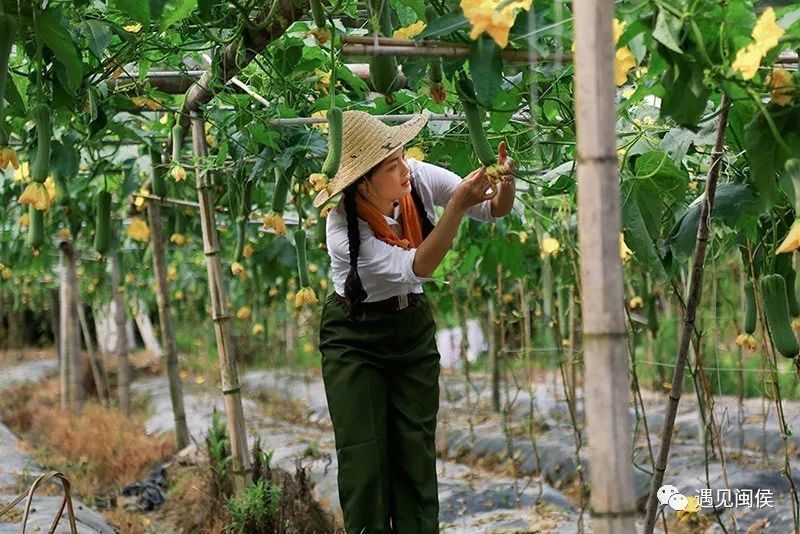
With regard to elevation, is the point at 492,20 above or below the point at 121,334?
above

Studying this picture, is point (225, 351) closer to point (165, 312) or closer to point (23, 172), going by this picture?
point (23, 172)

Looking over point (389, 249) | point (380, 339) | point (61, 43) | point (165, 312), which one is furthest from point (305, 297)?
point (165, 312)

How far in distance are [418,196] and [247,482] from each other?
152 centimetres

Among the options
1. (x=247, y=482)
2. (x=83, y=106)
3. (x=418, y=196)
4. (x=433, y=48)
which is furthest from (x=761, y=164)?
(x=247, y=482)

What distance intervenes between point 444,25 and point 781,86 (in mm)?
543

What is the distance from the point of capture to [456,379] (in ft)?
37.8

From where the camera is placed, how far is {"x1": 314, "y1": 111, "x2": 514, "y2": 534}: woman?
258 cm

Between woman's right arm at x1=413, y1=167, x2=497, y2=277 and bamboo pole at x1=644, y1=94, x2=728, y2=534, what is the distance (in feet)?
1.49

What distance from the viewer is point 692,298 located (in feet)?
7.55

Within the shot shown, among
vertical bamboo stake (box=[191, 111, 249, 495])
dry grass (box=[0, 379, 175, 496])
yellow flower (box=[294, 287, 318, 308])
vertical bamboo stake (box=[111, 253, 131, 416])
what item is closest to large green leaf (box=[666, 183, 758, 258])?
yellow flower (box=[294, 287, 318, 308])

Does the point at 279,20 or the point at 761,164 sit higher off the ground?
the point at 279,20

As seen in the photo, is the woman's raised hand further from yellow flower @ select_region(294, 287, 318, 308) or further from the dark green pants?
yellow flower @ select_region(294, 287, 318, 308)

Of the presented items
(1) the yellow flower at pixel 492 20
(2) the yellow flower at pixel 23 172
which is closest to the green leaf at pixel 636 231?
(1) the yellow flower at pixel 492 20

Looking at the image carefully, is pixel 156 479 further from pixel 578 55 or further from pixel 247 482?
pixel 578 55
